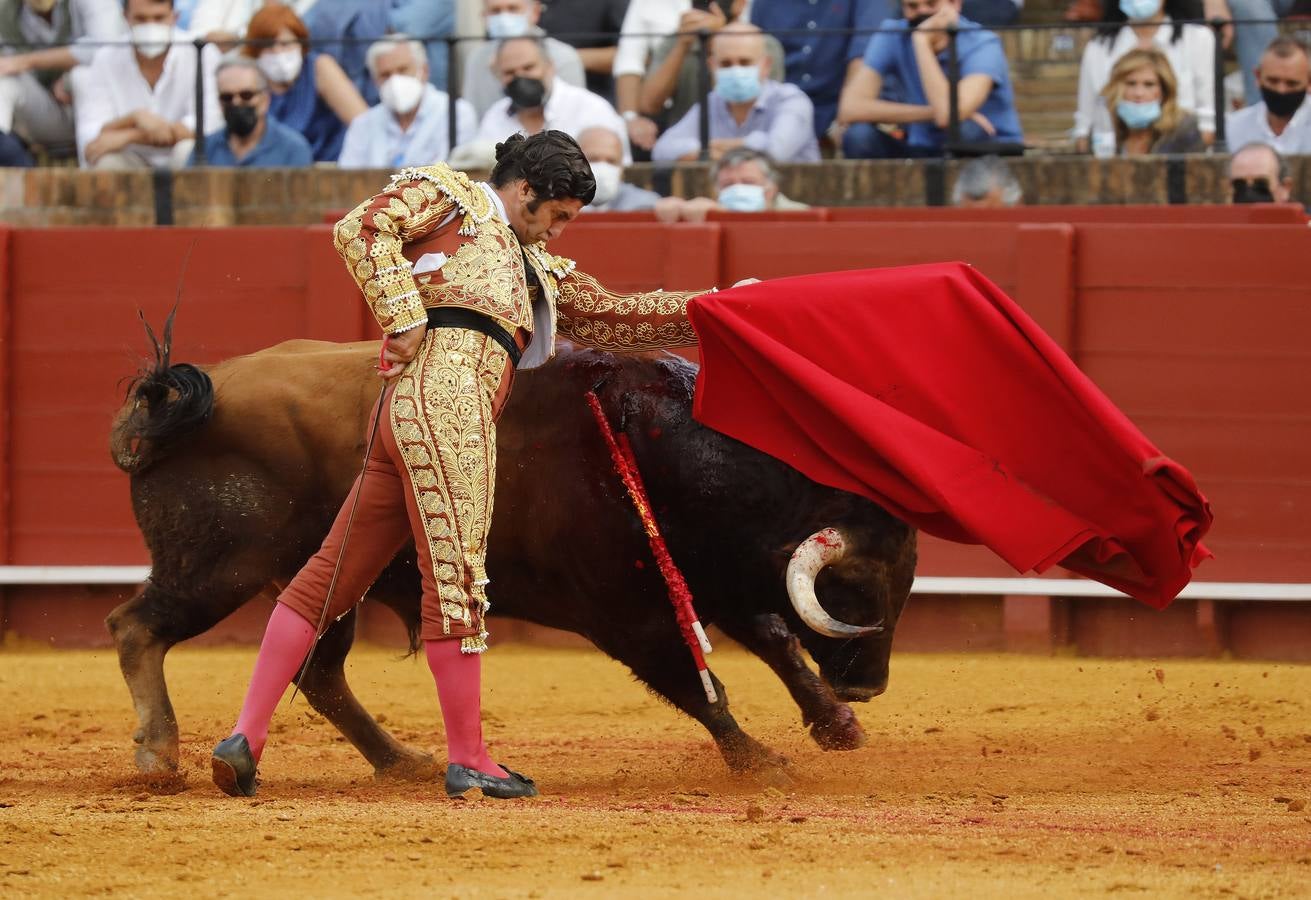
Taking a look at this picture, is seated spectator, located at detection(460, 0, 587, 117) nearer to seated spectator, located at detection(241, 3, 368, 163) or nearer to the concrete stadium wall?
seated spectator, located at detection(241, 3, 368, 163)

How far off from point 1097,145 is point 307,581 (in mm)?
5018

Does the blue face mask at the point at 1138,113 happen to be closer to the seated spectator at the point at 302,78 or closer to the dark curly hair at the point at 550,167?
the seated spectator at the point at 302,78

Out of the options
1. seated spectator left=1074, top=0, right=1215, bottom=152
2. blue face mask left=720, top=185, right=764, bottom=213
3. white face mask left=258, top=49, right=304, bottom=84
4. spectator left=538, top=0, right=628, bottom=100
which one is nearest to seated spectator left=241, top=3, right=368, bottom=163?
white face mask left=258, top=49, right=304, bottom=84

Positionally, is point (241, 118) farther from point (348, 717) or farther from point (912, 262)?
point (348, 717)

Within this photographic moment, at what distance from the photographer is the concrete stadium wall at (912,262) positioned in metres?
6.54

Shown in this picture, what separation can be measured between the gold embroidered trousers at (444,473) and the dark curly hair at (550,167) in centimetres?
32

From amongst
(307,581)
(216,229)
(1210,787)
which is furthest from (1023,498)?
(216,229)

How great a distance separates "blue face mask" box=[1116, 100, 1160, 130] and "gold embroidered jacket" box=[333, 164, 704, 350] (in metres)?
4.32

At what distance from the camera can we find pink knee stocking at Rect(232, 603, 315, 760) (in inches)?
155

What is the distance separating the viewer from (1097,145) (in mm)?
8023

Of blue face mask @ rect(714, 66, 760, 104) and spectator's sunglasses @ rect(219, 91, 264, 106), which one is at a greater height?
blue face mask @ rect(714, 66, 760, 104)

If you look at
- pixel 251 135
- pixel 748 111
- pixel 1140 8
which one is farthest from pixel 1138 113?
pixel 251 135

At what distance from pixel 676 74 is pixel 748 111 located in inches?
14.3

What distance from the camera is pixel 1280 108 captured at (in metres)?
7.74
